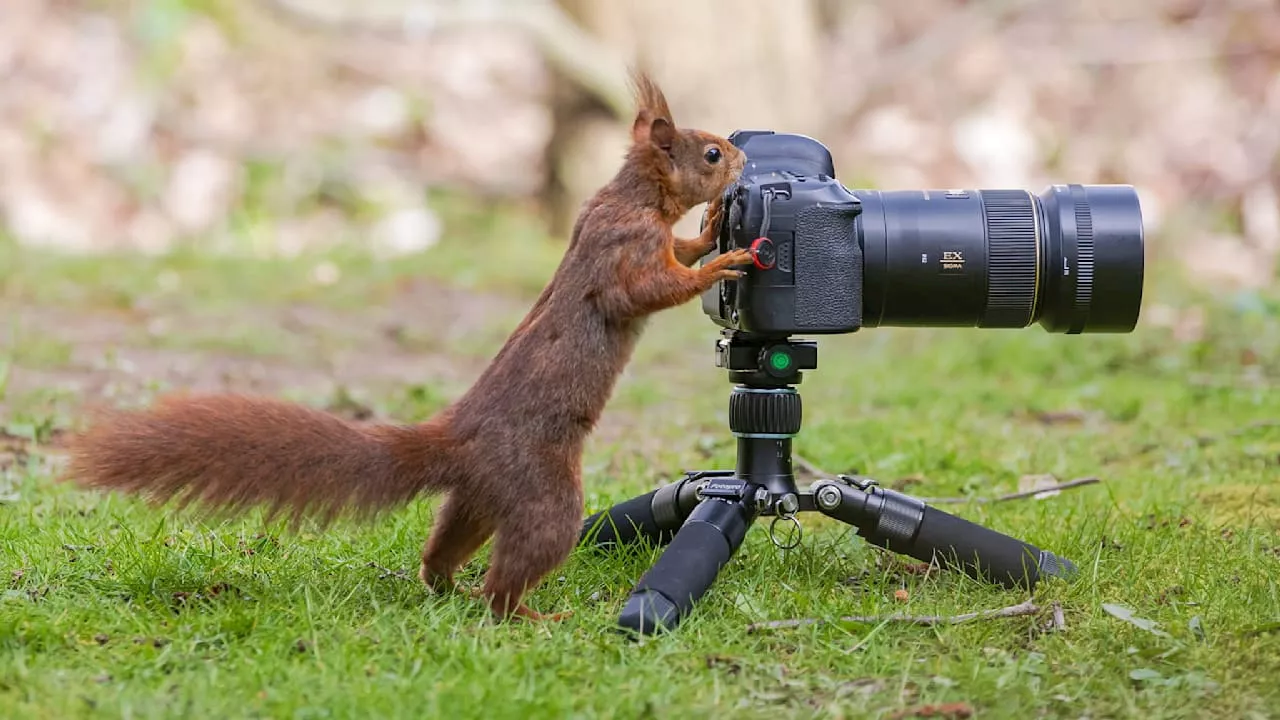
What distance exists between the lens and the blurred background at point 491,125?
649 cm

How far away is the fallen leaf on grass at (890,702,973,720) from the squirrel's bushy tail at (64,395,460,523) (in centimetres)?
90

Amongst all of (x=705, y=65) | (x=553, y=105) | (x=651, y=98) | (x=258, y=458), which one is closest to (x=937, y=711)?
(x=258, y=458)

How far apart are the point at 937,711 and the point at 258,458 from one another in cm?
119

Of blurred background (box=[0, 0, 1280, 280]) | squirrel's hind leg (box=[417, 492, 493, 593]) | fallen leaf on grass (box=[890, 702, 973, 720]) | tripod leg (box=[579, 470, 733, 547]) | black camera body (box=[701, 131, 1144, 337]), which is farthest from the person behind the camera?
blurred background (box=[0, 0, 1280, 280])

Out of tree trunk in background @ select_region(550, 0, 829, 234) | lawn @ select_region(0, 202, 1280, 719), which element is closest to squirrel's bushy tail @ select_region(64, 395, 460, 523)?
lawn @ select_region(0, 202, 1280, 719)

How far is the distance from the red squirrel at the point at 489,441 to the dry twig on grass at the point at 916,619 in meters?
0.38

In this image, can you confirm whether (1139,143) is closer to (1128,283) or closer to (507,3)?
(507,3)

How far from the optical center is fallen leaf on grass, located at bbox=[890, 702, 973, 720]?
2133mm

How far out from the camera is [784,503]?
9.11 ft

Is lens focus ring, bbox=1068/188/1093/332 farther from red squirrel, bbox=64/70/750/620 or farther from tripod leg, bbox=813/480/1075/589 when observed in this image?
red squirrel, bbox=64/70/750/620

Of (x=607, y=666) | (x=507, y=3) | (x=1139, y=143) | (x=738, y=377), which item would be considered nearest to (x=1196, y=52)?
(x=1139, y=143)

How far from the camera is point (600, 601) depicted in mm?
2674

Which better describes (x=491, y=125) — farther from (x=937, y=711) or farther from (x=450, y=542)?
(x=937, y=711)

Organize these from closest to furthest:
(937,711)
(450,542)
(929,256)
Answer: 1. (937,711)
2. (450,542)
3. (929,256)
